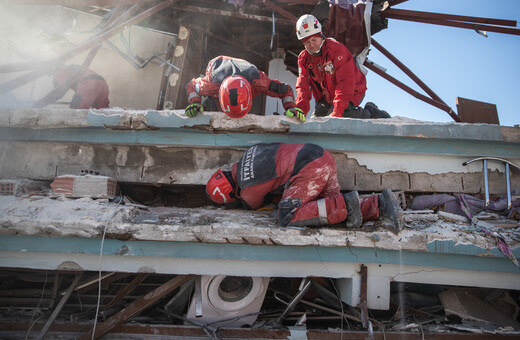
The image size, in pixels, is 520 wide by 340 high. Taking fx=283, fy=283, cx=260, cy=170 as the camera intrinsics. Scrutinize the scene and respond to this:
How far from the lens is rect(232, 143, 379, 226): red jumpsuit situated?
2.20m

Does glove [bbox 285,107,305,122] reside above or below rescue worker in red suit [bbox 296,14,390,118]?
below

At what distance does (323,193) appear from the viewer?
254 centimetres

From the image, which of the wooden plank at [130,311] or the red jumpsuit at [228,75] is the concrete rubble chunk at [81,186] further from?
the red jumpsuit at [228,75]

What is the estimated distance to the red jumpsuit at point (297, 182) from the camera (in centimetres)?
220

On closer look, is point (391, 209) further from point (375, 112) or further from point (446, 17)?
point (446, 17)

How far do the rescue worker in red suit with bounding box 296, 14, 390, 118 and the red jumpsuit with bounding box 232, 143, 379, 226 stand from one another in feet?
3.87

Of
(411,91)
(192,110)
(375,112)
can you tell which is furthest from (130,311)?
(411,91)

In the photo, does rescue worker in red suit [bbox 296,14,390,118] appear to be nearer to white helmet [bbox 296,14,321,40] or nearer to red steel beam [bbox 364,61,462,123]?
white helmet [bbox 296,14,321,40]

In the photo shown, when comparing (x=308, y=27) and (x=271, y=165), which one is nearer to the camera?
(x=271, y=165)

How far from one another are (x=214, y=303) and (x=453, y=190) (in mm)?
2607

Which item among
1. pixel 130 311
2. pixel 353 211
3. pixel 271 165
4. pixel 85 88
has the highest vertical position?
pixel 85 88

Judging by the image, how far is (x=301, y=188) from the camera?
2312 mm

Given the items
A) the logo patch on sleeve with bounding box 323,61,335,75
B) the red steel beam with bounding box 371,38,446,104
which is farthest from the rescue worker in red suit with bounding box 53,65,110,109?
the red steel beam with bounding box 371,38,446,104

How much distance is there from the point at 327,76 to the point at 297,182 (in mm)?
2152
